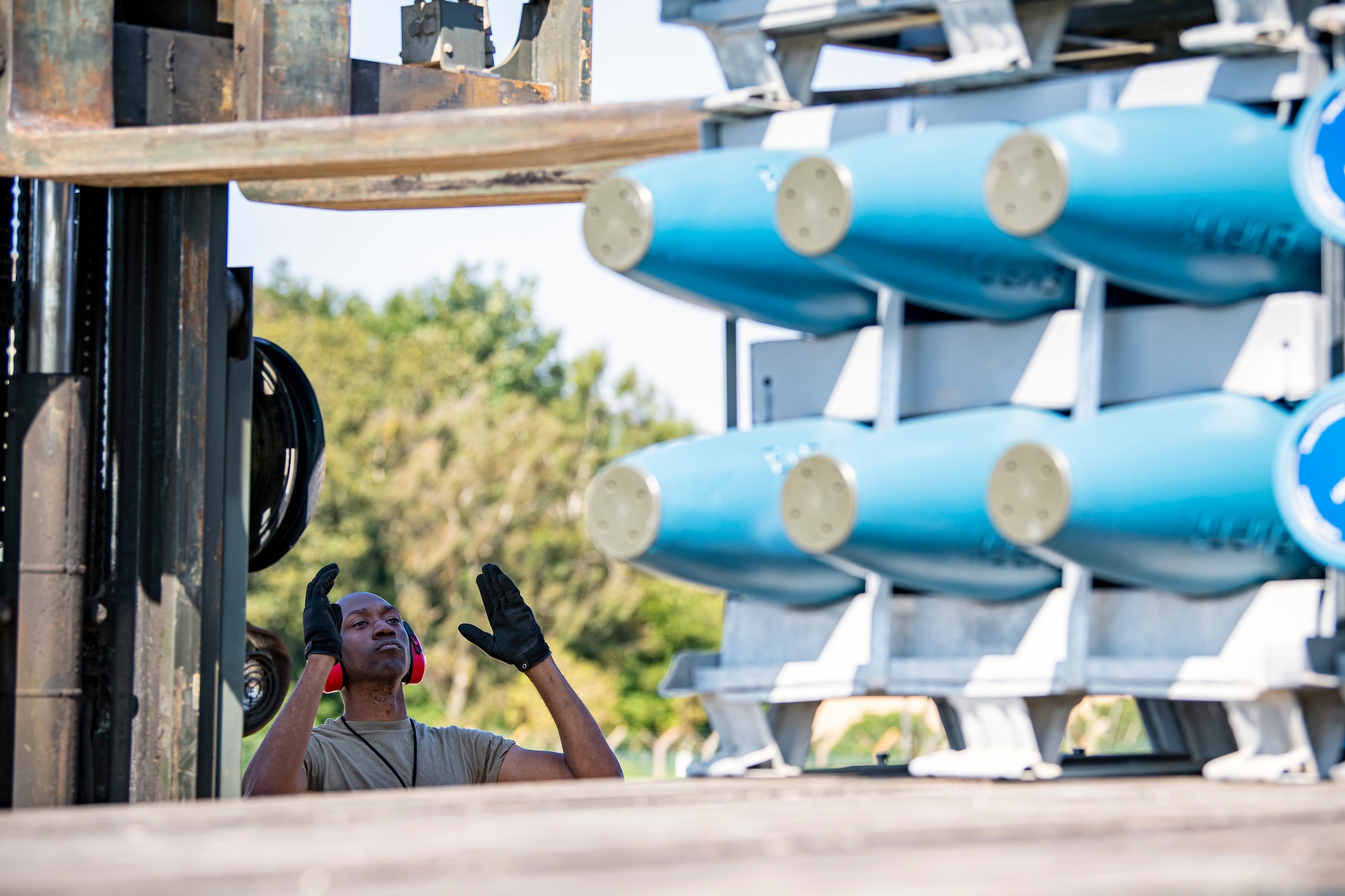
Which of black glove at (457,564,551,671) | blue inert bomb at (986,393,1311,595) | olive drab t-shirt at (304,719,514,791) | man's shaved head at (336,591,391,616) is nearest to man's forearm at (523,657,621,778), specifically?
black glove at (457,564,551,671)

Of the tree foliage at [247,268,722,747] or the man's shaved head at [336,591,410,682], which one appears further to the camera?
the tree foliage at [247,268,722,747]

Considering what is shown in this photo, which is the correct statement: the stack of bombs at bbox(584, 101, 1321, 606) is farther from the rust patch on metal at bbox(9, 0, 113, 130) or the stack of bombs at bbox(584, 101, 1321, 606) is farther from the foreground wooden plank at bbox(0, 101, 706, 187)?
the rust patch on metal at bbox(9, 0, 113, 130)

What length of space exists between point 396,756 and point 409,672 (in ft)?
1.22

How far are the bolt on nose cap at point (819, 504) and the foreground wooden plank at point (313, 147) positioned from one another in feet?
5.58

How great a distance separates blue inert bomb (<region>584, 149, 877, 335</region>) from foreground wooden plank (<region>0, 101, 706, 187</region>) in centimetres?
94

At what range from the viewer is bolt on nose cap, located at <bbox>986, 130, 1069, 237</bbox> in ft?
13.7

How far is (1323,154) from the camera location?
4062 millimetres

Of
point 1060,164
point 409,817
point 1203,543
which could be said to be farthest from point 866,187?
point 409,817

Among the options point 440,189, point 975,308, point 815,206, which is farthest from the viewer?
point 440,189

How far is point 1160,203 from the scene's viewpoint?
4324mm

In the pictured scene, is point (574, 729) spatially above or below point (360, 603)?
below

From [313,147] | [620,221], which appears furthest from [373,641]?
[620,221]

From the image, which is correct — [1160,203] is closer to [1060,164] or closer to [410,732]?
[1060,164]

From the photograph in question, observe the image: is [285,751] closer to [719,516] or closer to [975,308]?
[719,516]
